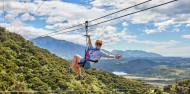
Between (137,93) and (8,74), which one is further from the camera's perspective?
(137,93)

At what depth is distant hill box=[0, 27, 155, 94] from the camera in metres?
61.7

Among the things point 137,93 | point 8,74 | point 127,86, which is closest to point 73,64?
point 8,74

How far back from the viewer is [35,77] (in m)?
67.8

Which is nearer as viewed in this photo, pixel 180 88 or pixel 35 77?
pixel 35 77

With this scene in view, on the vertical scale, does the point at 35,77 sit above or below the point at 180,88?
above

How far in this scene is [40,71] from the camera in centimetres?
7519

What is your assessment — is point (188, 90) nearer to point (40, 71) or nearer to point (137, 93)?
point (137, 93)

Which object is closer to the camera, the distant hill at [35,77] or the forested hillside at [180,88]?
the distant hill at [35,77]

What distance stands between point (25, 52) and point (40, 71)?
1150 cm

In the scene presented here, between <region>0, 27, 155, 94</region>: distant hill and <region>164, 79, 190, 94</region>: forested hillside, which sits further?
<region>164, 79, 190, 94</region>: forested hillside

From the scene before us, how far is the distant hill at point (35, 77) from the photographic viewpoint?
61.7m

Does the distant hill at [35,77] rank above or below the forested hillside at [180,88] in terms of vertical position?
above

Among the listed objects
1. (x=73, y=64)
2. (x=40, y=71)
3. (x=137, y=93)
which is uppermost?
(x=73, y=64)

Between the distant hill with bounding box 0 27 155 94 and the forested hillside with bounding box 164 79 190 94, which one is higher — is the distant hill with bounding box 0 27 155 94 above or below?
above
